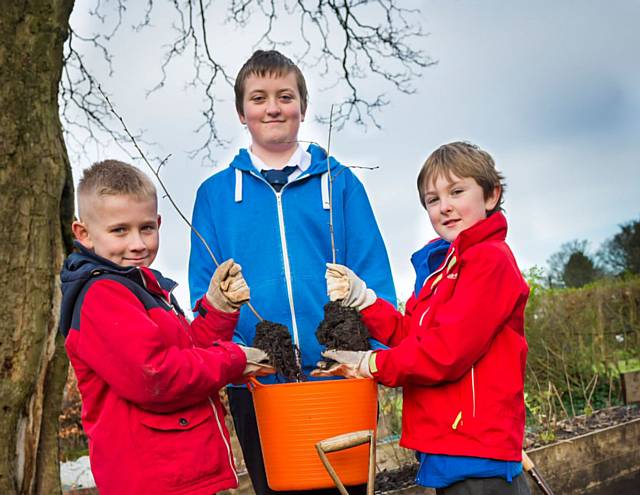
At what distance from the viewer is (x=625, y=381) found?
640 centimetres

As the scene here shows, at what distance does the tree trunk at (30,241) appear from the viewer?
135 inches

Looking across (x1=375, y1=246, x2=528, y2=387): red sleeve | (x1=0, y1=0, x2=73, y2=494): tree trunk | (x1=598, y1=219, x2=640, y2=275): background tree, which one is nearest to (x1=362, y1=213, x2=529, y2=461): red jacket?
(x1=375, y1=246, x2=528, y2=387): red sleeve

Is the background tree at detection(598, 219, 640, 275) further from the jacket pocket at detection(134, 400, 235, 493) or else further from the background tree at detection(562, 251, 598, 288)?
the jacket pocket at detection(134, 400, 235, 493)

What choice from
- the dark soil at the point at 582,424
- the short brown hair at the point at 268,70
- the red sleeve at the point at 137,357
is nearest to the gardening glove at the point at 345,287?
the red sleeve at the point at 137,357

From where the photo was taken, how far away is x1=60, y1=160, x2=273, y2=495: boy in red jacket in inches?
75.9

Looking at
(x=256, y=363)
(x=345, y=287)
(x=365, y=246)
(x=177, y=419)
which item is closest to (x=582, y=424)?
(x=365, y=246)

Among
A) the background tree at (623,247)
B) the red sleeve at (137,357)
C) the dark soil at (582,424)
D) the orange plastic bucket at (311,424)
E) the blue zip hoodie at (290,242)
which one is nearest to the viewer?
the red sleeve at (137,357)

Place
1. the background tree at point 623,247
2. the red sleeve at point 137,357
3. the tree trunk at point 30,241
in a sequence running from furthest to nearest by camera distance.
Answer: the background tree at point 623,247
the tree trunk at point 30,241
the red sleeve at point 137,357

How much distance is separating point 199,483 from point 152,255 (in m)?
0.69

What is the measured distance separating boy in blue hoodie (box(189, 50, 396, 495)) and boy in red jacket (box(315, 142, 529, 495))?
0.25 meters

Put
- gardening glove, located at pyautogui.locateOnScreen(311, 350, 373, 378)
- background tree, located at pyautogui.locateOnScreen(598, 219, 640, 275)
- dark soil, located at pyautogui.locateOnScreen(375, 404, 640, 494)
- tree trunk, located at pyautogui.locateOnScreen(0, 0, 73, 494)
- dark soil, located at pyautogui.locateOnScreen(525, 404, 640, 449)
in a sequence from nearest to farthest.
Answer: gardening glove, located at pyautogui.locateOnScreen(311, 350, 373, 378)
tree trunk, located at pyautogui.locateOnScreen(0, 0, 73, 494)
dark soil, located at pyautogui.locateOnScreen(375, 404, 640, 494)
dark soil, located at pyautogui.locateOnScreen(525, 404, 640, 449)
background tree, located at pyautogui.locateOnScreen(598, 219, 640, 275)

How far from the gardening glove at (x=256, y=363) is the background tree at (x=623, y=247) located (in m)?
15.7

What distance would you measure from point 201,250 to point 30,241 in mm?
1356

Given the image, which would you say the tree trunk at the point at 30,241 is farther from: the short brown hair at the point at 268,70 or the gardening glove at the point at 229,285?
the gardening glove at the point at 229,285
